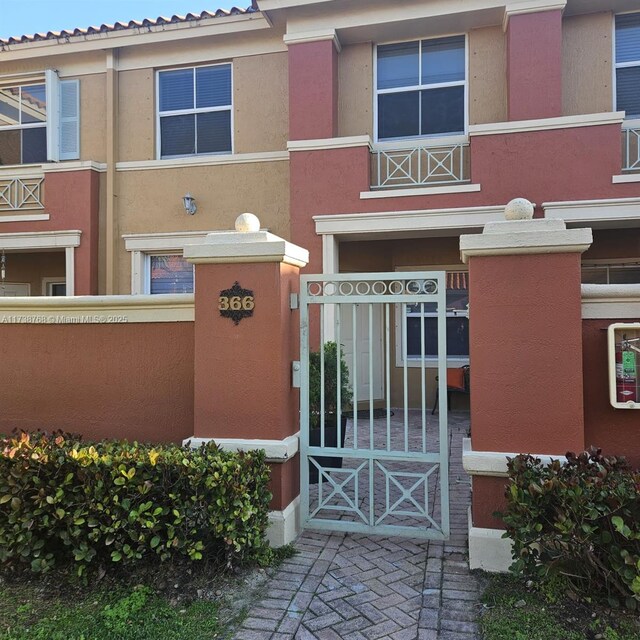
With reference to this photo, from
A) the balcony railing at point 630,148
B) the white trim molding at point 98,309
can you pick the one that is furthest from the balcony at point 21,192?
the balcony railing at point 630,148

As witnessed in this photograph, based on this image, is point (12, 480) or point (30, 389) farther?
point (30, 389)

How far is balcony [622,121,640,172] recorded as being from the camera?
25.0 feet

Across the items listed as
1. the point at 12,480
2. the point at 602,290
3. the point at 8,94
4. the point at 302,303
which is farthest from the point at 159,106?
the point at 602,290

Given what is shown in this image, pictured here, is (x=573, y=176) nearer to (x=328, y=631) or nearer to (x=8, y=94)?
(x=328, y=631)

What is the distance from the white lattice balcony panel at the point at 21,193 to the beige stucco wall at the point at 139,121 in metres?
1.53

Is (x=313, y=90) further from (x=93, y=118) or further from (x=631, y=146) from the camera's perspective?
(x=631, y=146)

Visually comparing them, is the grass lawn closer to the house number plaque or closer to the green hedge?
the green hedge

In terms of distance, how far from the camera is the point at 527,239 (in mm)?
3641

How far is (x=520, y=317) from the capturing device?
3.70 m

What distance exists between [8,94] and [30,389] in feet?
25.0

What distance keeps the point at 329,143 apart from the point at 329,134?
0.58 feet

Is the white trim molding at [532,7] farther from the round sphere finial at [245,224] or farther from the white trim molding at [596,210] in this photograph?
the round sphere finial at [245,224]

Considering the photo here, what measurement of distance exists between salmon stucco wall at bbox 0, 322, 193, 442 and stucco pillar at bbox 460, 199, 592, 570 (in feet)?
7.87

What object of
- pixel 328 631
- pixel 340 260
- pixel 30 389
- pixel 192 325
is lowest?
pixel 328 631
